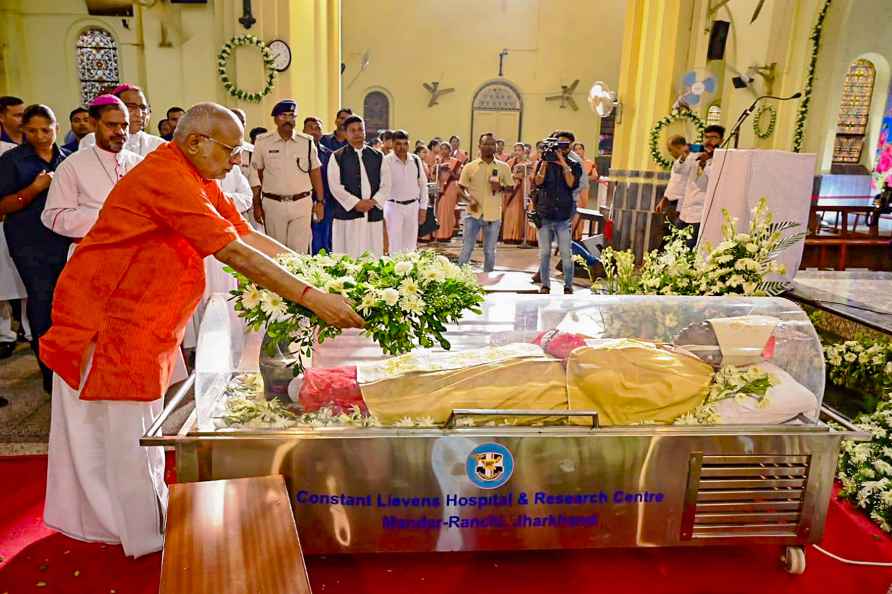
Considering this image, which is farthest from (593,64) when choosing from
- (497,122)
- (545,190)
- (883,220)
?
(545,190)

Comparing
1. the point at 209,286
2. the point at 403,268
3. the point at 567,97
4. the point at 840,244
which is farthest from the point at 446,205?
the point at 403,268

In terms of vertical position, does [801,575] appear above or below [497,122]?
below

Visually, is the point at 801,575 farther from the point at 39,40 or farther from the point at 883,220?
the point at 39,40

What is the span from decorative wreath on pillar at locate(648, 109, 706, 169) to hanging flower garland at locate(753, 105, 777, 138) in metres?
1.16

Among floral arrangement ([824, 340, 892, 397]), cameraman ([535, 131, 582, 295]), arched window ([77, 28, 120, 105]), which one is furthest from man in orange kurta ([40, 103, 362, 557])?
arched window ([77, 28, 120, 105])

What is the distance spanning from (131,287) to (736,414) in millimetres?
2680

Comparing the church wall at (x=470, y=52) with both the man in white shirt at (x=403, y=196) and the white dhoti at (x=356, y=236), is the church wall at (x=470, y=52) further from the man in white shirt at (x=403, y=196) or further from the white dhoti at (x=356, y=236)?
the white dhoti at (x=356, y=236)

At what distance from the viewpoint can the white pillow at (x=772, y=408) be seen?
2.92 m

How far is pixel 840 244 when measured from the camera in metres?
9.88

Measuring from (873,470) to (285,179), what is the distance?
19.5 feet

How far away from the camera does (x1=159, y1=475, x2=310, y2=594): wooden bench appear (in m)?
1.89

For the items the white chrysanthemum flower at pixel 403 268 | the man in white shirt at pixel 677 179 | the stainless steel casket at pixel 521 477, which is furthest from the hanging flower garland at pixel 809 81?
the white chrysanthemum flower at pixel 403 268

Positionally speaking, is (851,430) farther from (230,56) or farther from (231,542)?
(230,56)

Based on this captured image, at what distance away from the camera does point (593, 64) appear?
21594 millimetres
